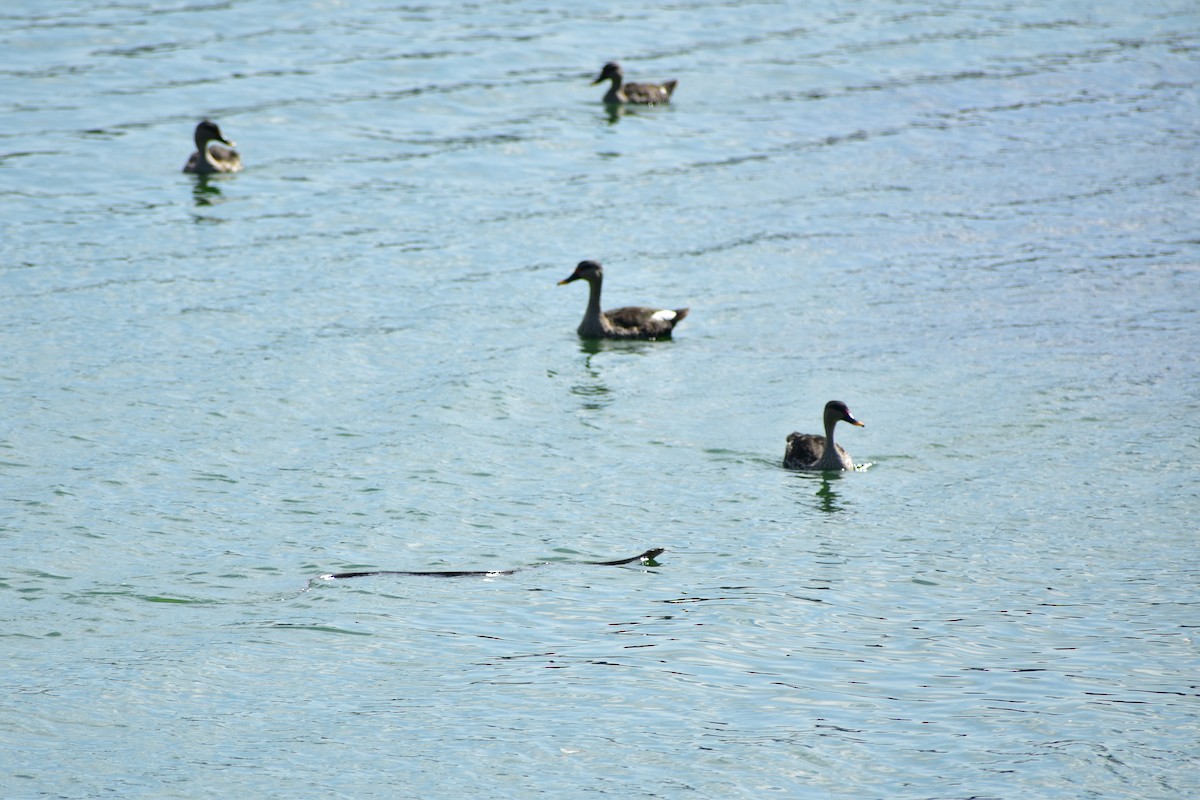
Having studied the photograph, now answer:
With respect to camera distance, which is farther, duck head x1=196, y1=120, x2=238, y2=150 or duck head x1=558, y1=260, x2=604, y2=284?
duck head x1=196, y1=120, x2=238, y2=150

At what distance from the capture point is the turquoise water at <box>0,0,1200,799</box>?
33.2 ft

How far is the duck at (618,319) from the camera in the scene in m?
19.3

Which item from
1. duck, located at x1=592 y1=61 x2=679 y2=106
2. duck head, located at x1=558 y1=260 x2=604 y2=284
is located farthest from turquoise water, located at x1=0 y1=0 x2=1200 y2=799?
duck head, located at x1=558 y1=260 x2=604 y2=284

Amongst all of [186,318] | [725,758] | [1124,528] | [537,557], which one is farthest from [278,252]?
[725,758]

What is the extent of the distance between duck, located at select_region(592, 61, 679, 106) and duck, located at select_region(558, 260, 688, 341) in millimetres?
10738

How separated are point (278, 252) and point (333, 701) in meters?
12.0

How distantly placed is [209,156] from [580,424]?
35.4 ft

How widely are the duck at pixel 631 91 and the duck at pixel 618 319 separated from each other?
10738mm

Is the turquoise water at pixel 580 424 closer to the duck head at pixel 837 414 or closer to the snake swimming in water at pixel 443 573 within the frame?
the snake swimming in water at pixel 443 573

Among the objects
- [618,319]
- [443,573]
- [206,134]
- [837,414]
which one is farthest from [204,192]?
[443,573]

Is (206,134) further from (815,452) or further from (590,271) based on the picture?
(815,452)

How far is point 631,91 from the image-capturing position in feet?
97.5

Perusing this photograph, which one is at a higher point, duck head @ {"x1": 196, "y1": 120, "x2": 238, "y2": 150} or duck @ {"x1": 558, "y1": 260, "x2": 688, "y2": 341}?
duck head @ {"x1": 196, "y1": 120, "x2": 238, "y2": 150}

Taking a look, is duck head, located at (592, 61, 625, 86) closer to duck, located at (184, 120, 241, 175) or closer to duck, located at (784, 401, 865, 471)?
duck, located at (184, 120, 241, 175)
